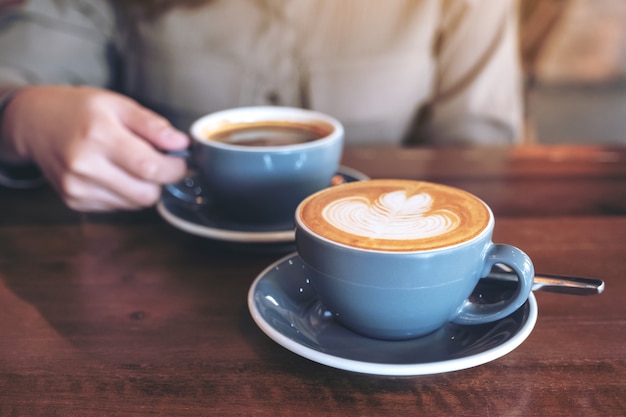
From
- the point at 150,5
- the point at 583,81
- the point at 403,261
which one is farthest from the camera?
the point at 583,81

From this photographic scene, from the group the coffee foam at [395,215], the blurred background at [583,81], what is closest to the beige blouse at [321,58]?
the coffee foam at [395,215]

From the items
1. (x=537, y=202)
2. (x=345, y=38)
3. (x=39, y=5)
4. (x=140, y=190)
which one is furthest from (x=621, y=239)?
(x=39, y=5)

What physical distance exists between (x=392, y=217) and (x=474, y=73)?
859 mm

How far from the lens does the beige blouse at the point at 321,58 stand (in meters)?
1.17

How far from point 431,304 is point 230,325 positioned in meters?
0.17

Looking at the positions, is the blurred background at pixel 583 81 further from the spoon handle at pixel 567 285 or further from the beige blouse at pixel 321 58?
the spoon handle at pixel 567 285

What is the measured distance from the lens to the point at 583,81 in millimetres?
3367

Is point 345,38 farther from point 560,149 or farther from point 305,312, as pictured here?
point 305,312

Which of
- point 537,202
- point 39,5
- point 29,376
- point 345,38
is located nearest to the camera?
point 29,376

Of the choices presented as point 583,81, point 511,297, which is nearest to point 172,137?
point 511,297

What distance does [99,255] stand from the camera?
2.11ft

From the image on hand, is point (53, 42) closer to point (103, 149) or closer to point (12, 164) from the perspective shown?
point (12, 164)

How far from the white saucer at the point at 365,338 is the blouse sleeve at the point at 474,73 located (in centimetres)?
77

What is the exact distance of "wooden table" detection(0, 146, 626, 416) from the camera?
1.36ft
